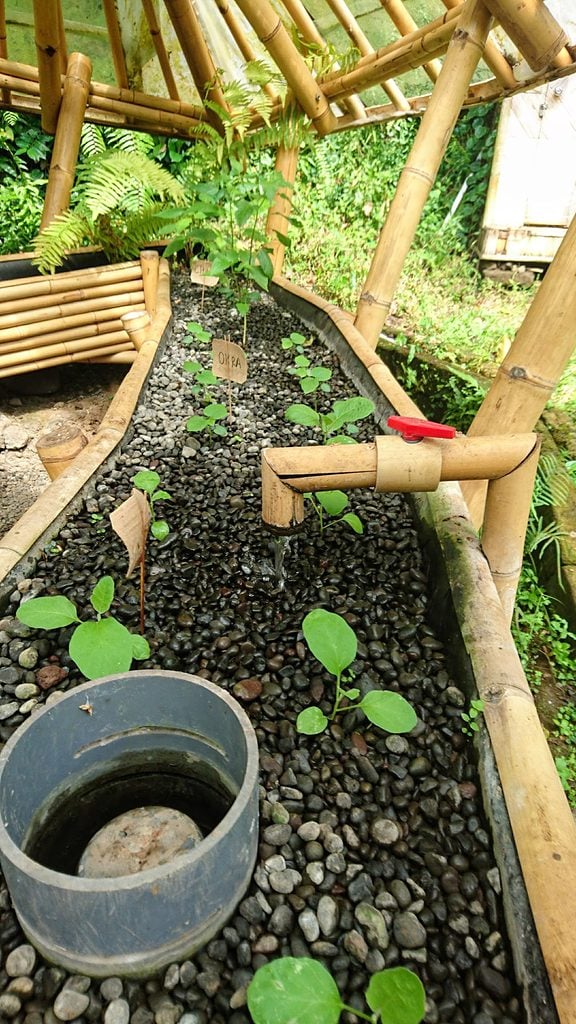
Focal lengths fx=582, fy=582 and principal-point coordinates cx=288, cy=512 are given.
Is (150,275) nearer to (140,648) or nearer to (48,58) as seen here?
(48,58)

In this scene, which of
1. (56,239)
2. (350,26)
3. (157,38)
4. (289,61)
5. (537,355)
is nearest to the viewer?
(537,355)

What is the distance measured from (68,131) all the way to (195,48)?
2.78 ft

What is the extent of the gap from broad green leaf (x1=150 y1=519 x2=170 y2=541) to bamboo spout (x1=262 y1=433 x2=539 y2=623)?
14.3 inches

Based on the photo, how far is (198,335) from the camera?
2.81 meters

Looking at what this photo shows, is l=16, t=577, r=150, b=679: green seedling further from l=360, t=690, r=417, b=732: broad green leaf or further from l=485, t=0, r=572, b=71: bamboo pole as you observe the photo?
l=485, t=0, r=572, b=71: bamboo pole

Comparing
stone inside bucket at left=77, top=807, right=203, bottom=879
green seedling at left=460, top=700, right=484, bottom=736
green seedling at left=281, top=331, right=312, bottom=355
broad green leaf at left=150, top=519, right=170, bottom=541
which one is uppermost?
green seedling at left=281, top=331, right=312, bottom=355

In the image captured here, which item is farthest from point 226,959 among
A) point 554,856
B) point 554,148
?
point 554,148

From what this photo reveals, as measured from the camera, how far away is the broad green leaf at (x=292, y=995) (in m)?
0.66

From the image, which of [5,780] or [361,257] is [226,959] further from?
[361,257]

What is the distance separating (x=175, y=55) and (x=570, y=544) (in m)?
5.36

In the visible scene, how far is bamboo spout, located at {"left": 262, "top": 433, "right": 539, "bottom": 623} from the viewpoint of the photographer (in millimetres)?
1205

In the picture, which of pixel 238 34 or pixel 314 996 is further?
pixel 238 34

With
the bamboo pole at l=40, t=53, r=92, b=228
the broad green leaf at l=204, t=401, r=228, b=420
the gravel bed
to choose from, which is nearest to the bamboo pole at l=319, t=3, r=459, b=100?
the bamboo pole at l=40, t=53, r=92, b=228

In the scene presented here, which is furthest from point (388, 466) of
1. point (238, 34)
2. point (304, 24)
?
point (238, 34)
